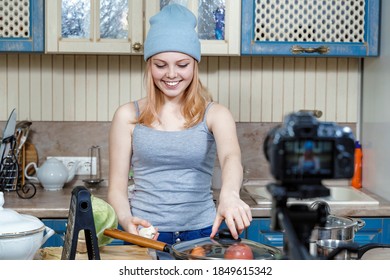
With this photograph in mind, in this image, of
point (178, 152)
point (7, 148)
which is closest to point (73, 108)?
point (7, 148)

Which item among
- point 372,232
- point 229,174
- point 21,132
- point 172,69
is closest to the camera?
point 229,174

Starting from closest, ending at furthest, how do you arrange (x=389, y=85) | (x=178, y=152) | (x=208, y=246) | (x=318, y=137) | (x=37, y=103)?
(x=318, y=137)
(x=208, y=246)
(x=178, y=152)
(x=389, y=85)
(x=37, y=103)

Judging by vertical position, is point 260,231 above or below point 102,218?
below

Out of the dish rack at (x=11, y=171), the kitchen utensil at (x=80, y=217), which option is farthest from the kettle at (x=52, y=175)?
the kitchen utensil at (x=80, y=217)

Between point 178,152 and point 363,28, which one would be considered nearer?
point 178,152

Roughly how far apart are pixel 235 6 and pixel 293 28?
236 millimetres

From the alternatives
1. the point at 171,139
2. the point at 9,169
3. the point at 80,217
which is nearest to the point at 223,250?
the point at 80,217

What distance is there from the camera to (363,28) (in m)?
2.53

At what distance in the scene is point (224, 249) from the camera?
103 centimetres

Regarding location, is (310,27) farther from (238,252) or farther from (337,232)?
(238,252)

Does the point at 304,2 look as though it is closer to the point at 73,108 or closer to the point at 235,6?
the point at 235,6

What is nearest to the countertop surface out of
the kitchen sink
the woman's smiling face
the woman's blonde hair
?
the kitchen sink

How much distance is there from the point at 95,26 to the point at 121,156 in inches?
35.3

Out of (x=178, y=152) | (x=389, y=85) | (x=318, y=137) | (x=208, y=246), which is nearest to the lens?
(x=318, y=137)
